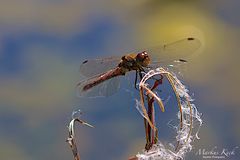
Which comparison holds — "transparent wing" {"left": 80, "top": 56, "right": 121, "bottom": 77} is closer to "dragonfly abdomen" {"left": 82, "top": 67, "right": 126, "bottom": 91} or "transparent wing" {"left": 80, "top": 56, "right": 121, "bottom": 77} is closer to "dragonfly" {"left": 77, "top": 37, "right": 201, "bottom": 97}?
"dragonfly" {"left": 77, "top": 37, "right": 201, "bottom": 97}

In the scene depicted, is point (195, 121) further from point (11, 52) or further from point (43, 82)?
point (11, 52)

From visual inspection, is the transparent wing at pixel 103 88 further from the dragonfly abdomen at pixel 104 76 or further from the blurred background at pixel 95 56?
the blurred background at pixel 95 56

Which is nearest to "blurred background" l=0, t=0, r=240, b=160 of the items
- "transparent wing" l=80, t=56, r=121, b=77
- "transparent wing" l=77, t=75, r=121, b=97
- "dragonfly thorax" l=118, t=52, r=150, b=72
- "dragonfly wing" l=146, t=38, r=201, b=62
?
"dragonfly wing" l=146, t=38, r=201, b=62

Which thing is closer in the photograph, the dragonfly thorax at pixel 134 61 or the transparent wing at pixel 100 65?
the dragonfly thorax at pixel 134 61

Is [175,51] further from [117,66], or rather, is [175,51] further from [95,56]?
[95,56]

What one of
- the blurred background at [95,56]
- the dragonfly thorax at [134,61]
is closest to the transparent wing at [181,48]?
the dragonfly thorax at [134,61]

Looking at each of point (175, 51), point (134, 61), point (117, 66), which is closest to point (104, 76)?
point (117, 66)
